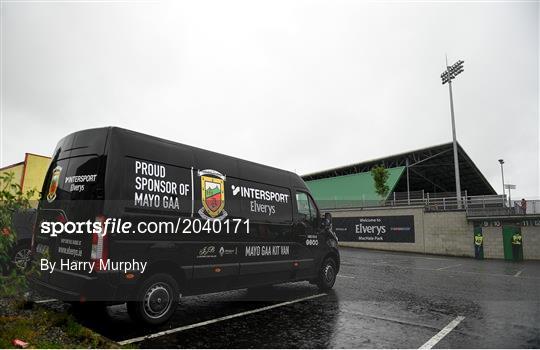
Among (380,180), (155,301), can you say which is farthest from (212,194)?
(380,180)

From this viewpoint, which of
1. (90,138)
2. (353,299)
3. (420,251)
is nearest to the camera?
(90,138)

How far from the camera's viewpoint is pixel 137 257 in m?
5.02

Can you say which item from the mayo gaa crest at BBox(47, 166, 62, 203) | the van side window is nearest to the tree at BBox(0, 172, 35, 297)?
the mayo gaa crest at BBox(47, 166, 62, 203)

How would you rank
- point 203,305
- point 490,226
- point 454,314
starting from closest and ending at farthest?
point 454,314 → point 203,305 → point 490,226

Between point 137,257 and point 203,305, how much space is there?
7.89 feet

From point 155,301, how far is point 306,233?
153 inches

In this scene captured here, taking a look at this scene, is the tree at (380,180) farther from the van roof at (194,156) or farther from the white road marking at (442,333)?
the white road marking at (442,333)

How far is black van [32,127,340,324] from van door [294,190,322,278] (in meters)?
0.98

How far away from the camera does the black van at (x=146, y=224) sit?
483 cm

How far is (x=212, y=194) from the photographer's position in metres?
6.25

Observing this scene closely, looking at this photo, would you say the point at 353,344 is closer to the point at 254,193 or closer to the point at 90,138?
the point at 254,193

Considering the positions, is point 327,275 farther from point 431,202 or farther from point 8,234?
point 431,202

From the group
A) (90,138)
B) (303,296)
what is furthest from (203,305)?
(90,138)

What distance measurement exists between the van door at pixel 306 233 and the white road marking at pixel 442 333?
121 inches
